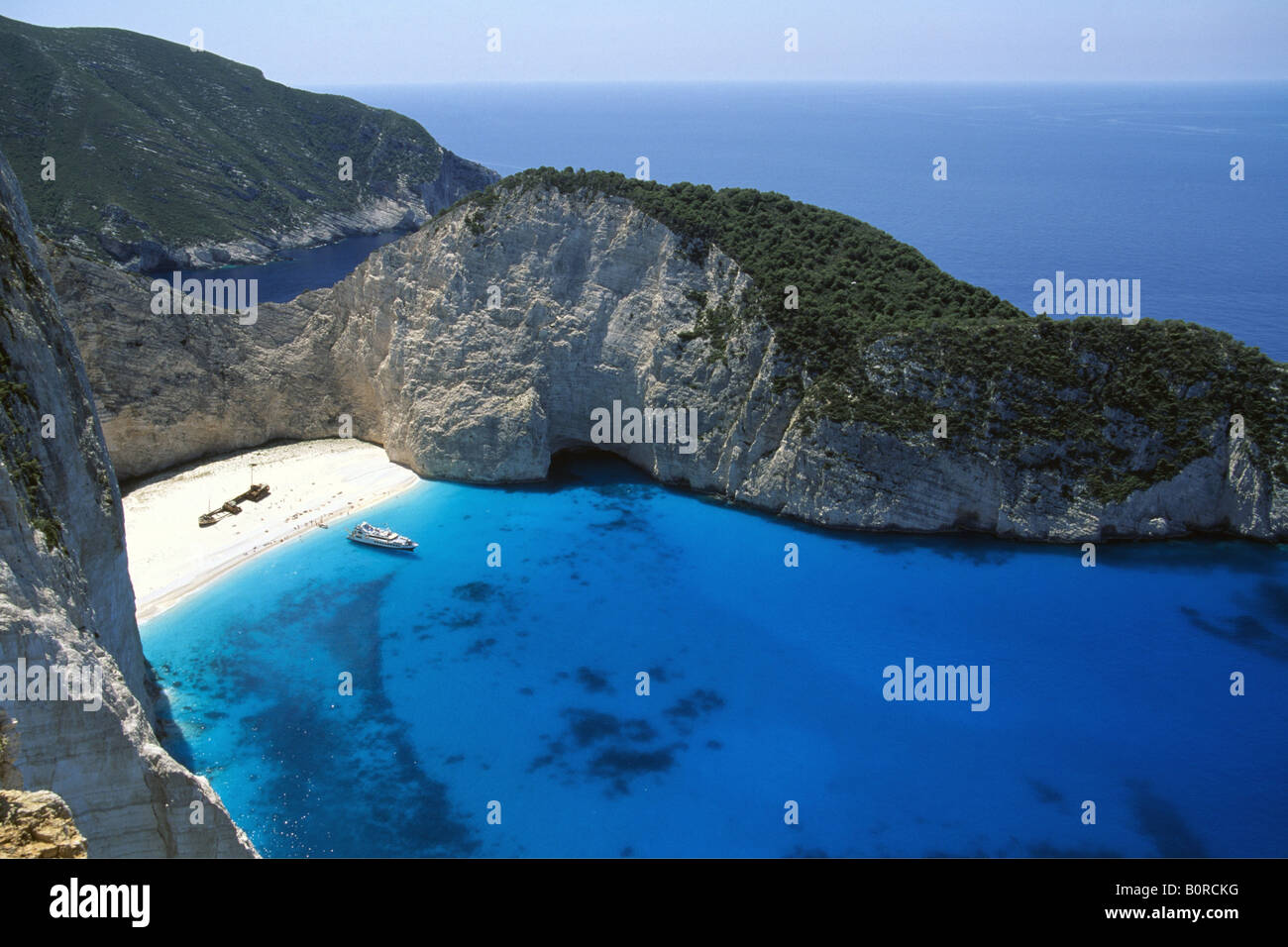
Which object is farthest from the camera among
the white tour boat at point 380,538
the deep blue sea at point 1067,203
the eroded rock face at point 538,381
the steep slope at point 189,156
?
the steep slope at point 189,156

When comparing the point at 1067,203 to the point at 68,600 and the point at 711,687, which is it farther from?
the point at 68,600

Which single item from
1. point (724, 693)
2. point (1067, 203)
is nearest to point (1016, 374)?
point (724, 693)

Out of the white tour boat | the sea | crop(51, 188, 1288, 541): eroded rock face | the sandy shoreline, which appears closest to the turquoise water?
the sea

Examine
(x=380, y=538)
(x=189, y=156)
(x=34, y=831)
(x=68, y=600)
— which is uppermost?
(x=189, y=156)

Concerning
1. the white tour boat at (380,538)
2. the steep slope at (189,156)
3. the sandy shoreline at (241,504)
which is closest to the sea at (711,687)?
the white tour boat at (380,538)

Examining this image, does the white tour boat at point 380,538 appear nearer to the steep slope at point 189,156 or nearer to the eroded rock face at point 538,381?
the eroded rock face at point 538,381
